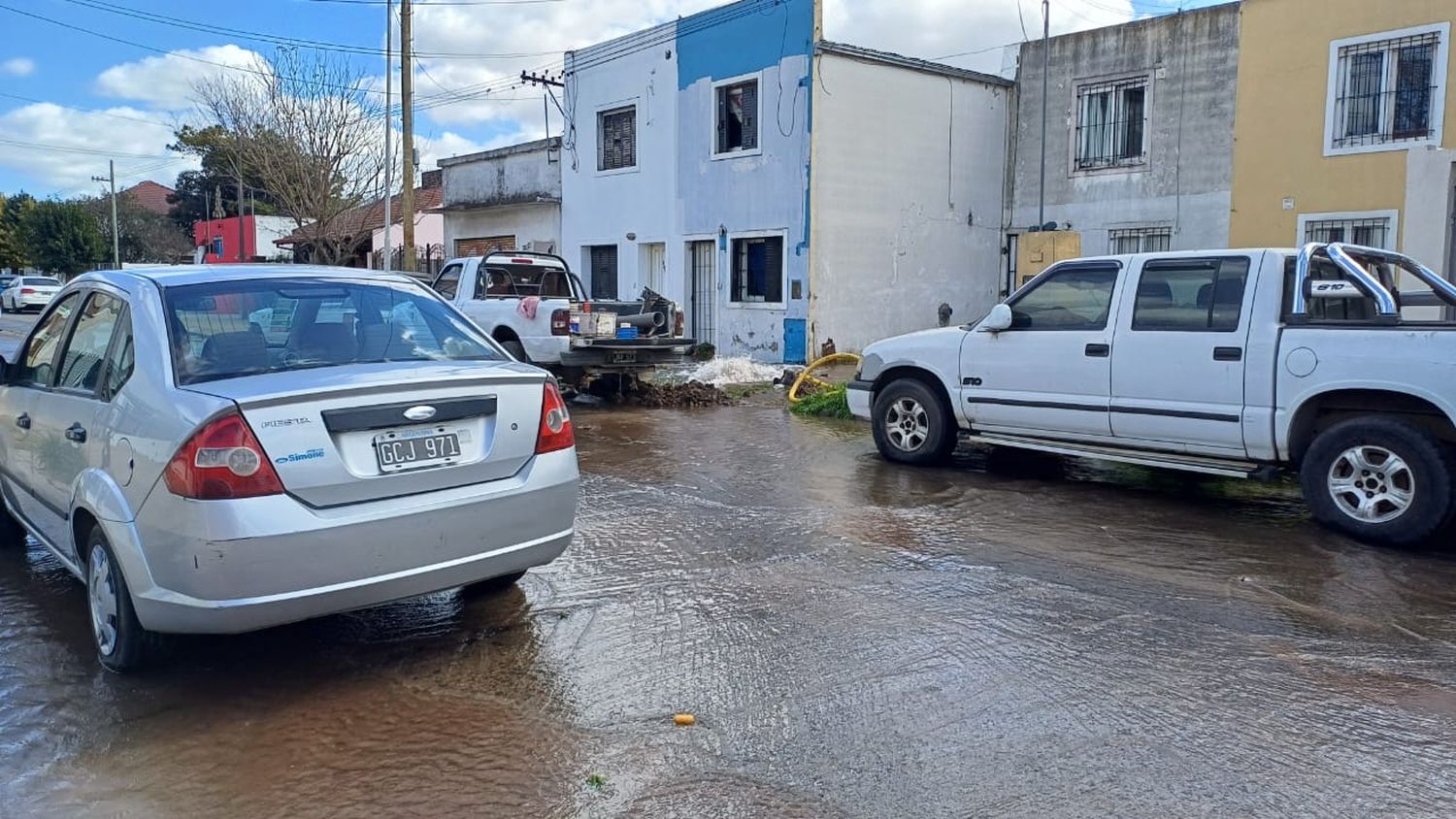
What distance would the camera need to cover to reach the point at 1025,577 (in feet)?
17.6

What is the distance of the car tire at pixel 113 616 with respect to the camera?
386 cm

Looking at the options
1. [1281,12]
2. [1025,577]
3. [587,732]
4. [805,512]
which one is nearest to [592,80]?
[1281,12]

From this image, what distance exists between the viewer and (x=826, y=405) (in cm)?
1205

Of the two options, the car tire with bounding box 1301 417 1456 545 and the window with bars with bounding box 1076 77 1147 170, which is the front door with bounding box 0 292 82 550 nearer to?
the car tire with bounding box 1301 417 1456 545

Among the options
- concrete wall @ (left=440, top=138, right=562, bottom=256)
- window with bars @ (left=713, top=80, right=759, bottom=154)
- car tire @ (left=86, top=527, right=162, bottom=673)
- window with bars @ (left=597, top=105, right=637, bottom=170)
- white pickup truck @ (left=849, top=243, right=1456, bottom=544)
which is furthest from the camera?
concrete wall @ (left=440, top=138, right=562, bottom=256)

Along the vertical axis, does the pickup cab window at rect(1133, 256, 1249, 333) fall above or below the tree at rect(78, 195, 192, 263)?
below

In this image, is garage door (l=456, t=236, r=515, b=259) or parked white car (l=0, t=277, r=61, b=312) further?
parked white car (l=0, t=277, r=61, b=312)

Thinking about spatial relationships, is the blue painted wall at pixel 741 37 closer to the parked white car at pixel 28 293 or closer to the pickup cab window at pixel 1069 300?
the pickup cab window at pixel 1069 300

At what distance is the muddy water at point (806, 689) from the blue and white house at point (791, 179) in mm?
11711

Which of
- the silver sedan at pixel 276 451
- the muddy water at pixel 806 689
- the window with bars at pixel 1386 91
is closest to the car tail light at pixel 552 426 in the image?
the silver sedan at pixel 276 451

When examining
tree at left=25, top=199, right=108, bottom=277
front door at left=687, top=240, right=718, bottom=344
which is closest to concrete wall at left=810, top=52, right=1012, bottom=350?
front door at left=687, top=240, right=718, bottom=344

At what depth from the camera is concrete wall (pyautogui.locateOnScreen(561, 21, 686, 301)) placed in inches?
781

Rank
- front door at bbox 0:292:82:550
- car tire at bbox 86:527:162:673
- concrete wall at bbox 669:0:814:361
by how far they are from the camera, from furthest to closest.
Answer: concrete wall at bbox 669:0:814:361, front door at bbox 0:292:82:550, car tire at bbox 86:527:162:673

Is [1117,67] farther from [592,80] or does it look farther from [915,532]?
[915,532]
